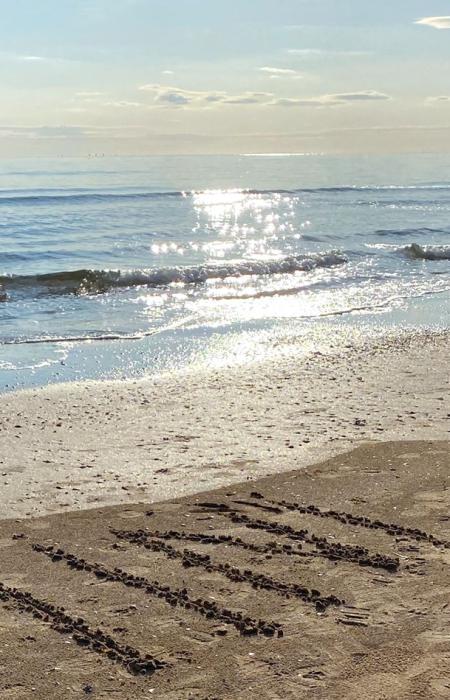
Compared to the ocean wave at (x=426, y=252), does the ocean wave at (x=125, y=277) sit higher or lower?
lower

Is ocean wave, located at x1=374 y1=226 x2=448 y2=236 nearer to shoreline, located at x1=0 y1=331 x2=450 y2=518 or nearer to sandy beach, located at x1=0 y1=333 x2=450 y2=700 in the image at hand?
shoreline, located at x1=0 y1=331 x2=450 y2=518

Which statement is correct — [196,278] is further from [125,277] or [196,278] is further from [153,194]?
[153,194]

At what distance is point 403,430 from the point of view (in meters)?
8.55

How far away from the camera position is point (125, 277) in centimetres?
2047

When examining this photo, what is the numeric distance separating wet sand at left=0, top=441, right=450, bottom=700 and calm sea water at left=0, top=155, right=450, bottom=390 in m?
5.03

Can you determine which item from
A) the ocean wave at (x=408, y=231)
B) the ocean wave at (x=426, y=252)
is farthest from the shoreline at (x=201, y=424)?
the ocean wave at (x=408, y=231)

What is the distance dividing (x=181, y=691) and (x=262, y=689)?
1.26 feet

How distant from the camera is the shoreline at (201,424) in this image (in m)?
7.20

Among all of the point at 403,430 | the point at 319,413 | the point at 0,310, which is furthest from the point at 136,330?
the point at 403,430

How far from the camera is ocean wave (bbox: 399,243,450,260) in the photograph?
975 inches

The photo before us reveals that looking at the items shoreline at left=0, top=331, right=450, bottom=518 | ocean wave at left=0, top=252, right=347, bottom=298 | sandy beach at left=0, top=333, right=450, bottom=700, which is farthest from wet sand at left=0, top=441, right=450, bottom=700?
ocean wave at left=0, top=252, right=347, bottom=298

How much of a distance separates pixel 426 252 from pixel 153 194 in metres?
25.1

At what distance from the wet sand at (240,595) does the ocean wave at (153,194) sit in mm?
35223

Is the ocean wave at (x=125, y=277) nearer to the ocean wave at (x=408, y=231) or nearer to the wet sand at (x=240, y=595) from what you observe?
the ocean wave at (x=408, y=231)
